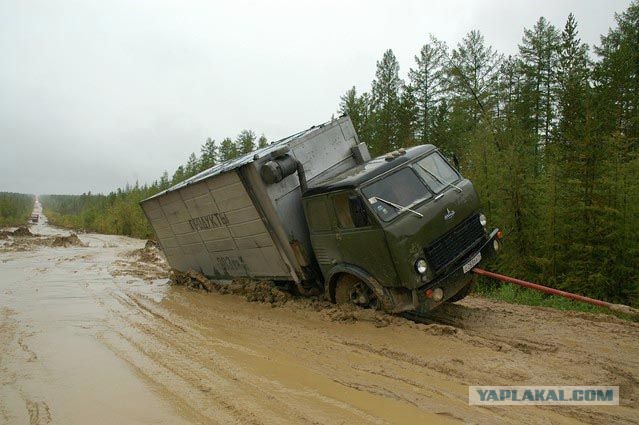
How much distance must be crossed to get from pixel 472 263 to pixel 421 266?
932 mm

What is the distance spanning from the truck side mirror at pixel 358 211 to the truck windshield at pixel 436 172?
109 centimetres

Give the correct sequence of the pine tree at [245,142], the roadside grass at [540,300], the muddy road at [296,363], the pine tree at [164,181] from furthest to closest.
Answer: the pine tree at [164,181]
the pine tree at [245,142]
the roadside grass at [540,300]
the muddy road at [296,363]

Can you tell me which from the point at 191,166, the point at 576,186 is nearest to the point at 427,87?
the point at 576,186

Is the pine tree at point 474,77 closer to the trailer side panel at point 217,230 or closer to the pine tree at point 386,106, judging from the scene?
the pine tree at point 386,106

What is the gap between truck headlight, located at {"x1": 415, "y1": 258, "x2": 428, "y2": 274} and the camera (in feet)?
18.8

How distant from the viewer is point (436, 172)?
22.1 ft

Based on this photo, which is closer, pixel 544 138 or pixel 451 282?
pixel 451 282

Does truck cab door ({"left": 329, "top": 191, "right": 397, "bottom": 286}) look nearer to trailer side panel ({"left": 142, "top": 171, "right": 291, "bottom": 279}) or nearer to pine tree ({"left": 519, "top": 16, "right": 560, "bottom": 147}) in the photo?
trailer side panel ({"left": 142, "top": 171, "right": 291, "bottom": 279})

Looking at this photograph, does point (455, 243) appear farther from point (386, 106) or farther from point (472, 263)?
point (386, 106)

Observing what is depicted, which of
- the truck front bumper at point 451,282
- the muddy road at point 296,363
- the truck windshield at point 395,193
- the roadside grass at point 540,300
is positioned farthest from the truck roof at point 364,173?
the roadside grass at point 540,300

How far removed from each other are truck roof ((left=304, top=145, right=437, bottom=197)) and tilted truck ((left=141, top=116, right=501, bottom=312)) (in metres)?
0.02

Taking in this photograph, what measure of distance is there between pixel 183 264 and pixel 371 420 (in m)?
8.50

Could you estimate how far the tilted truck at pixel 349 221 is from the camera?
19.3ft

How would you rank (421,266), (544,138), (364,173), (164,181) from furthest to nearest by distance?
(164,181) → (544,138) → (364,173) → (421,266)
